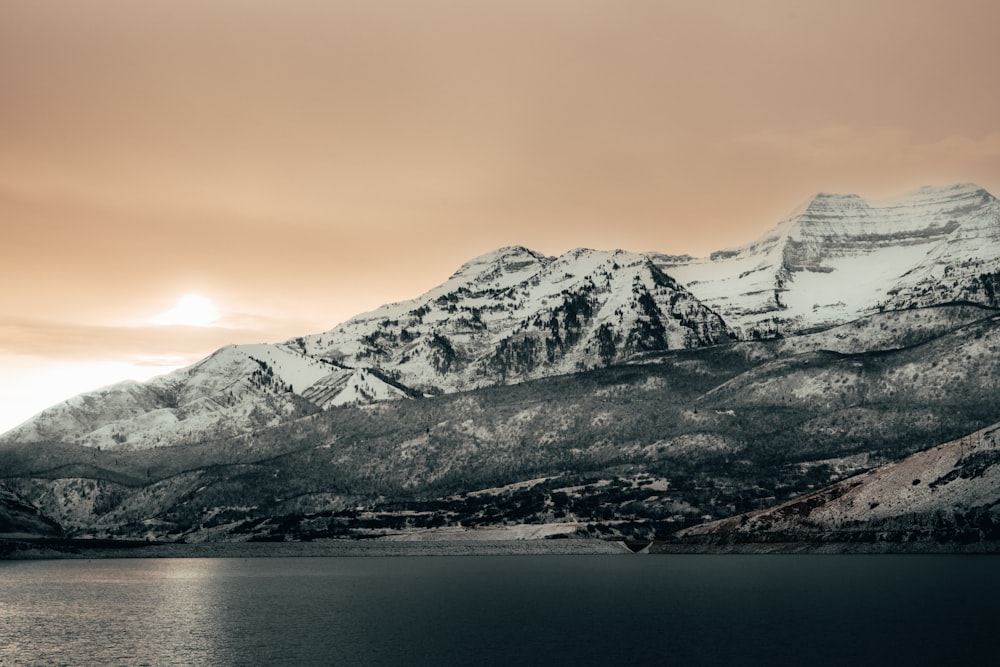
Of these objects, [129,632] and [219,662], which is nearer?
[219,662]

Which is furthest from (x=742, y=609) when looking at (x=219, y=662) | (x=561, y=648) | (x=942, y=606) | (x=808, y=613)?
(x=219, y=662)

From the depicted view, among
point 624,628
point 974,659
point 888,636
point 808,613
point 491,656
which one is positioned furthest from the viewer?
point 808,613

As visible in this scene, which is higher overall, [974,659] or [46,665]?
[46,665]

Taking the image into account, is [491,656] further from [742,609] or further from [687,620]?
[742,609]

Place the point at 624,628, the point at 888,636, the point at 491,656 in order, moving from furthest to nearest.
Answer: the point at 624,628, the point at 888,636, the point at 491,656

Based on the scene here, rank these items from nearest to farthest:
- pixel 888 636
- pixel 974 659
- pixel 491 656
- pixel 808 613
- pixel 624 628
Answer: pixel 974 659 → pixel 491 656 → pixel 888 636 → pixel 624 628 → pixel 808 613

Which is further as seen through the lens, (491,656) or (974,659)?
(491,656)

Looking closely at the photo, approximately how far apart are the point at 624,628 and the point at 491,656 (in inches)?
1292

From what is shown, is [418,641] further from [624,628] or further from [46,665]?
[46,665]

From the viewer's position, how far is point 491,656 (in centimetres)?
14588

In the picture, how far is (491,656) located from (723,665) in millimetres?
27771

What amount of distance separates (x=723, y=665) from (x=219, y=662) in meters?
58.9

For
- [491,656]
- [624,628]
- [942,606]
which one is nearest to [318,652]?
[491,656]

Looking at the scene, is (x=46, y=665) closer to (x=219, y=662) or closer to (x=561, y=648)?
(x=219, y=662)
